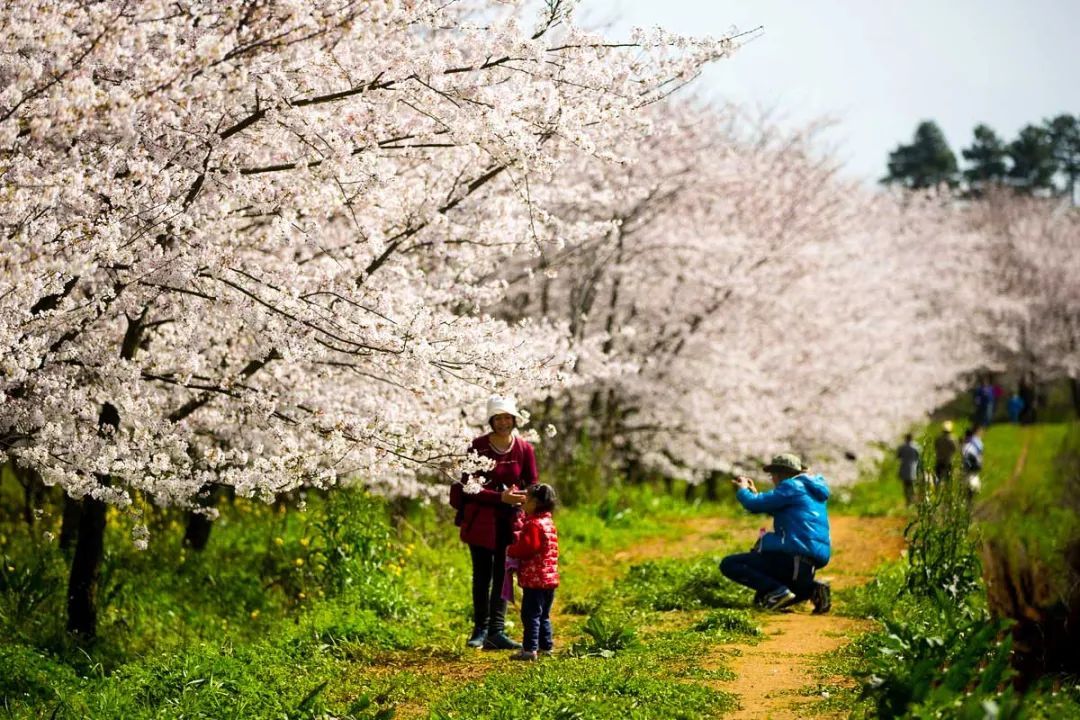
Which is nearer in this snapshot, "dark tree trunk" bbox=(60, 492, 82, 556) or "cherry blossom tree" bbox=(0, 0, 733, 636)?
"cherry blossom tree" bbox=(0, 0, 733, 636)

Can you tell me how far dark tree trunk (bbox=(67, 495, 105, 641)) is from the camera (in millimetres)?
7902

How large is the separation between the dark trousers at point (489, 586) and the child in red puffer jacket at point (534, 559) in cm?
33

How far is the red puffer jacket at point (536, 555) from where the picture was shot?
695 centimetres

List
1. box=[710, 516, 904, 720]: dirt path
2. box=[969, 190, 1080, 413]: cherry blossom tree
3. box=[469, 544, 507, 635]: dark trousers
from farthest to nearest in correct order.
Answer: box=[969, 190, 1080, 413]: cherry blossom tree < box=[469, 544, 507, 635]: dark trousers < box=[710, 516, 904, 720]: dirt path

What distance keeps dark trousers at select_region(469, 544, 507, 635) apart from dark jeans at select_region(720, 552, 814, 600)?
7.09 ft

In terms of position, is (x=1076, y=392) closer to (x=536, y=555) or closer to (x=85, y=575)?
(x=536, y=555)

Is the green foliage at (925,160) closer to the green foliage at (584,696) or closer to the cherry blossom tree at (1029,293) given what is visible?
the cherry blossom tree at (1029,293)

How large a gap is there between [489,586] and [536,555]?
0.66 metres

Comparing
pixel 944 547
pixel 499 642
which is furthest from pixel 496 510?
pixel 944 547

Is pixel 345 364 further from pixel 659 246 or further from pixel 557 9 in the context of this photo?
pixel 659 246

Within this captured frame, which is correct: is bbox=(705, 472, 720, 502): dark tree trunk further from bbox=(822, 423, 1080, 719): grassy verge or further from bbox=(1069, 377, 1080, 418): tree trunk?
bbox=(1069, 377, 1080, 418): tree trunk

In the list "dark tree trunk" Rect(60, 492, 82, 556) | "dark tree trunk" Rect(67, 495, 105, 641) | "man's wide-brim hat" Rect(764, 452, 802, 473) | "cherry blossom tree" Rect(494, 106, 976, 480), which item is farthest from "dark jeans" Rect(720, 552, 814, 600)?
"dark tree trunk" Rect(60, 492, 82, 556)

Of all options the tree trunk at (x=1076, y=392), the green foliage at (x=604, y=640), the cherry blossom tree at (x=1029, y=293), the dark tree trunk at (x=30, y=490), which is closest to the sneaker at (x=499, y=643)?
the green foliage at (x=604, y=640)

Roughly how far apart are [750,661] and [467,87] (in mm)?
3743
